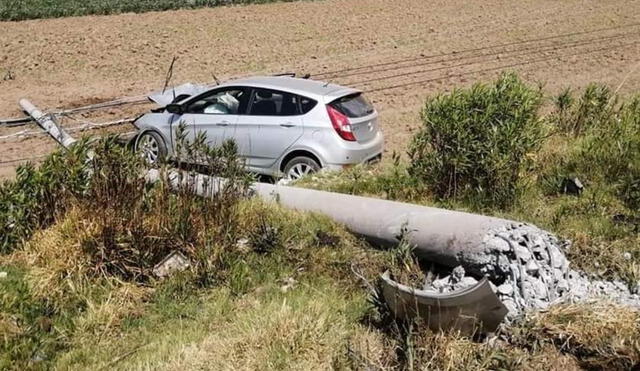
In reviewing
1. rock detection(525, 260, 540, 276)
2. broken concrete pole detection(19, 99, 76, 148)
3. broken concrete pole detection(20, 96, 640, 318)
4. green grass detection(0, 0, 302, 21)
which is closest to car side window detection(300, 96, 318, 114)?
broken concrete pole detection(20, 96, 640, 318)

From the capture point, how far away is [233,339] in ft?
14.3

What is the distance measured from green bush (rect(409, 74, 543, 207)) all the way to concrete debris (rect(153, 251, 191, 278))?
2.93 meters

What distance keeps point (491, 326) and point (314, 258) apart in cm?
189

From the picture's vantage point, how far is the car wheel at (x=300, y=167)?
9.39 m

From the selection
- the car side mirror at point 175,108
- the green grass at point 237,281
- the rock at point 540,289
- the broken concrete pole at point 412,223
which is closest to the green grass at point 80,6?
the car side mirror at point 175,108

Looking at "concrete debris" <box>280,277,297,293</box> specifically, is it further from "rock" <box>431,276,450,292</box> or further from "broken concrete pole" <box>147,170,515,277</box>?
"rock" <box>431,276,450,292</box>

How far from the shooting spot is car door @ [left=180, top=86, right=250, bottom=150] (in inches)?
388

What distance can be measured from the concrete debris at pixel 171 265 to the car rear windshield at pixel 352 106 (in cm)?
439

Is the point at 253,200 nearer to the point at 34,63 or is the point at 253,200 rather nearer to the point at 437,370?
the point at 437,370

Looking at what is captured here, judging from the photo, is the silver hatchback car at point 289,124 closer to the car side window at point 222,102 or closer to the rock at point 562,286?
the car side window at point 222,102

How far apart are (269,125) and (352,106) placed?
1271mm

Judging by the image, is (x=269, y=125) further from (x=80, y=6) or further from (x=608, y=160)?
(x=80, y=6)

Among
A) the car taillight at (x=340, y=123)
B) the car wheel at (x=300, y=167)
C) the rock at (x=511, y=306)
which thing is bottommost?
the car wheel at (x=300, y=167)

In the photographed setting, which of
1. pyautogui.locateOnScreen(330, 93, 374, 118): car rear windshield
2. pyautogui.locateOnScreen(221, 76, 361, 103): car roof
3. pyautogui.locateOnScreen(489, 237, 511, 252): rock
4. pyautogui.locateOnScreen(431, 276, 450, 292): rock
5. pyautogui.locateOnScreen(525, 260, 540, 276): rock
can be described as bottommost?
pyautogui.locateOnScreen(431, 276, 450, 292): rock
